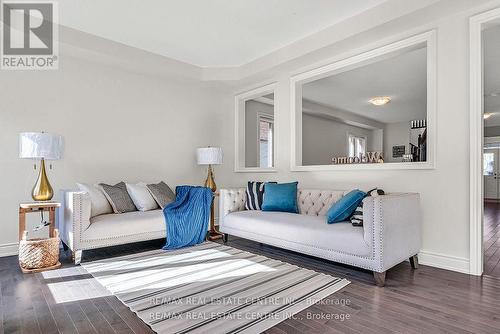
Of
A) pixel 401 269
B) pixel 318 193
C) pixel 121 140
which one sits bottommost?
pixel 401 269

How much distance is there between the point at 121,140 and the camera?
164 inches

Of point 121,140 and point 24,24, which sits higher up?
point 24,24

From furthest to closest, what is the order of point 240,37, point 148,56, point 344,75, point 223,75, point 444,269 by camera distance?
point 344,75, point 223,75, point 148,56, point 240,37, point 444,269

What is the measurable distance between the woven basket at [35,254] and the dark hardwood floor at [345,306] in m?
0.12

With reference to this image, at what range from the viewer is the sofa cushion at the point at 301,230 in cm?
251

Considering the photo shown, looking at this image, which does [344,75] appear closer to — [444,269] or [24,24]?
[444,269]

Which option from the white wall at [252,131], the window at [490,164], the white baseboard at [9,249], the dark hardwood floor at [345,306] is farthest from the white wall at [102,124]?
the window at [490,164]

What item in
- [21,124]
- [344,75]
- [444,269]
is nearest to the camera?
[444,269]

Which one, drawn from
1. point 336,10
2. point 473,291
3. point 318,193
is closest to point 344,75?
point 336,10

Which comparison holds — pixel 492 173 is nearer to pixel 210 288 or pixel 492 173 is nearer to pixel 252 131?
pixel 252 131

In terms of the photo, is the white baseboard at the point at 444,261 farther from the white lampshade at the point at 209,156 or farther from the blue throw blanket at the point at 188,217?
the white lampshade at the point at 209,156

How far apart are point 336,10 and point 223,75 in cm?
214

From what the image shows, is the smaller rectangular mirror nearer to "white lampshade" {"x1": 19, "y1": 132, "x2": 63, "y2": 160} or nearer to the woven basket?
"white lampshade" {"x1": 19, "y1": 132, "x2": 63, "y2": 160}

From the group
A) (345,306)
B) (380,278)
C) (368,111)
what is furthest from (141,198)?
(368,111)
